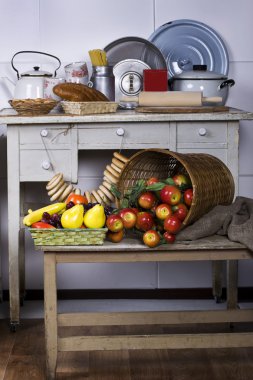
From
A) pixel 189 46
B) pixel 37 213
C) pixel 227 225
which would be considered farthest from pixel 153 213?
pixel 189 46

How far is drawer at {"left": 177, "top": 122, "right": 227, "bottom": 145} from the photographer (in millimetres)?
3342

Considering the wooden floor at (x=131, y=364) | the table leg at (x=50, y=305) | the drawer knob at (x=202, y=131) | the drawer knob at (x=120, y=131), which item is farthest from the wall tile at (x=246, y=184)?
the table leg at (x=50, y=305)

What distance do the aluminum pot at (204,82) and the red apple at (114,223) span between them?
1.08m

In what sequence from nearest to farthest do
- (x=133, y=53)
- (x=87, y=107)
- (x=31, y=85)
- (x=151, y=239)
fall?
(x=151, y=239) → (x=87, y=107) → (x=31, y=85) → (x=133, y=53)

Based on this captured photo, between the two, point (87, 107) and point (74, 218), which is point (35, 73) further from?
point (74, 218)

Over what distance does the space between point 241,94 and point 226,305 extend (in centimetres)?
106

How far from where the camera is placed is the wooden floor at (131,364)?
2904mm

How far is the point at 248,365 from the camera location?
3002mm

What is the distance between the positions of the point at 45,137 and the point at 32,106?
5.6 inches

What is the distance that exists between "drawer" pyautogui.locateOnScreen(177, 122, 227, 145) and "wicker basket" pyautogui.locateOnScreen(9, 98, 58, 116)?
571 millimetres

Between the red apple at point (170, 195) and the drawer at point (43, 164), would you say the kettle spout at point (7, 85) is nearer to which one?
the drawer at point (43, 164)

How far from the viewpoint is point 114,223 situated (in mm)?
2666

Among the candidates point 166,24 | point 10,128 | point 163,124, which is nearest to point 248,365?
point 163,124

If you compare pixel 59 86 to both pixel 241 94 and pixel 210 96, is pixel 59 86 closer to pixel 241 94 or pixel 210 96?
pixel 210 96
